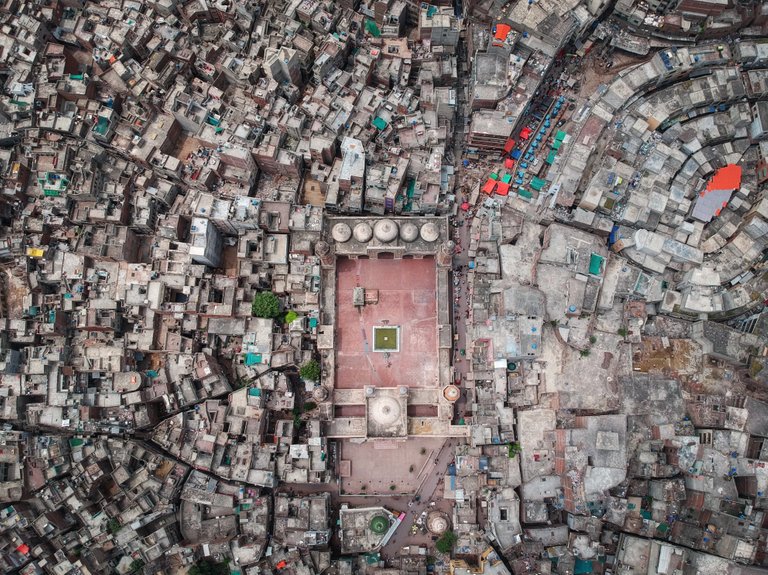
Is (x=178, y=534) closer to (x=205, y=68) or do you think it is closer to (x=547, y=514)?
(x=547, y=514)

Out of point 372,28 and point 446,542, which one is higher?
point 372,28

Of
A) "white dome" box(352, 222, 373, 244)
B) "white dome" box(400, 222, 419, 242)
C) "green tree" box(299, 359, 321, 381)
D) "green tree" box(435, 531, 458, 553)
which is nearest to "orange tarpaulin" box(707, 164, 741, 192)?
"white dome" box(400, 222, 419, 242)

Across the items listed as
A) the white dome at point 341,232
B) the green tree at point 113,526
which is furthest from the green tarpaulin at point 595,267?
the green tree at point 113,526

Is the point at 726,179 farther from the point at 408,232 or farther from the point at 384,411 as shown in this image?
the point at 384,411

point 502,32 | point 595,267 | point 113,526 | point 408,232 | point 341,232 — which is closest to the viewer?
point 113,526

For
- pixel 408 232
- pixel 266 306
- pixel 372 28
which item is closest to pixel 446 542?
pixel 266 306

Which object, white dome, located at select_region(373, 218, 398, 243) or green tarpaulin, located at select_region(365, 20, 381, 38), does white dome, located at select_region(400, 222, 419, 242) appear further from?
green tarpaulin, located at select_region(365, 20, 381, 38)
